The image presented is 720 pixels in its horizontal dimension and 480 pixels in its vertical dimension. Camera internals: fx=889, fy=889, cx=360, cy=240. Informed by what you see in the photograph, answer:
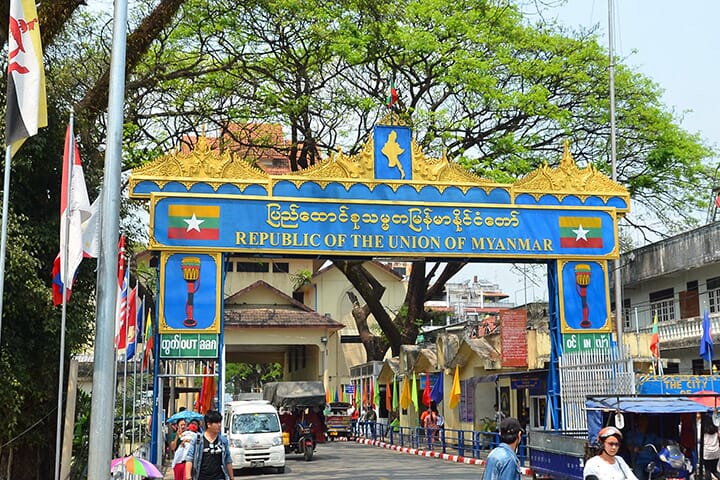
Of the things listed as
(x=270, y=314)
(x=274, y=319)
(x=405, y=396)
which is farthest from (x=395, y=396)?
(x=270, y=314)

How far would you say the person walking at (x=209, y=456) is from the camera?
885cm

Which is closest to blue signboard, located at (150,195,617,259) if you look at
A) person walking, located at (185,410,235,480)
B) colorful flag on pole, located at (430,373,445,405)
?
person walking, located at (185,410,235,480)

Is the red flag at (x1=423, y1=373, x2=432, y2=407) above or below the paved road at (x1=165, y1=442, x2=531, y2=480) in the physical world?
above

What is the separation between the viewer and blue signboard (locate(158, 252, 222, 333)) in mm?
16953

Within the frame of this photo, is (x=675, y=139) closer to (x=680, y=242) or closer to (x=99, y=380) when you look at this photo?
(x=680, y=242)

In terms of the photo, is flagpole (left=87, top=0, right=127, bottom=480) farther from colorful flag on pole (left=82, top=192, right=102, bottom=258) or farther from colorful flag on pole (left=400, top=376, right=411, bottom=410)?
colorful flag on pole (left=400, top=376, right=411, bottom=410)

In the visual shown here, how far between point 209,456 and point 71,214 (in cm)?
340

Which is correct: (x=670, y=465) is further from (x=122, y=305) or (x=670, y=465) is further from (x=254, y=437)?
(x=254, y=437)

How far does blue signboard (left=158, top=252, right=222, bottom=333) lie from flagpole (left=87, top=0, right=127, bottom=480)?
6.96m

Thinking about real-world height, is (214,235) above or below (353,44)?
below

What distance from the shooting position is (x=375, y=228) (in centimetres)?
1770

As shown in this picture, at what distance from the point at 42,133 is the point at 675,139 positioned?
21.1 meters

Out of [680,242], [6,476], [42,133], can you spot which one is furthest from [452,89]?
[6,476]

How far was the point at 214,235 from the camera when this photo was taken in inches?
679
